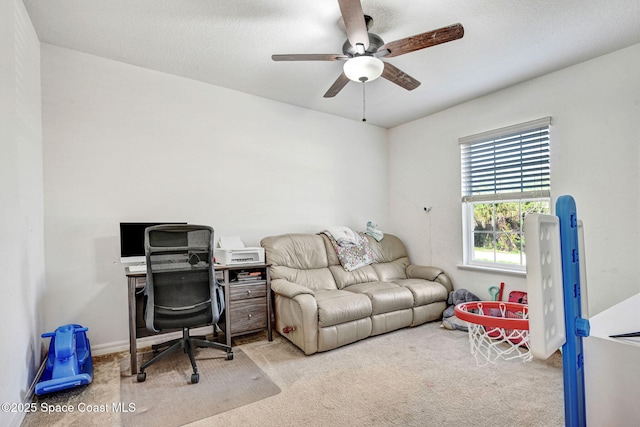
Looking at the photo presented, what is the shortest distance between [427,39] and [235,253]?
2.39 metres

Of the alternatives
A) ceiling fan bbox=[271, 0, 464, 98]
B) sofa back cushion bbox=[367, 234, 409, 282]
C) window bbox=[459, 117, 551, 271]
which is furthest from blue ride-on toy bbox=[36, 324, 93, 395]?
window bbox=[459, 117, 551, 271]

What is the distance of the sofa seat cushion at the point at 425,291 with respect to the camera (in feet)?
11.4

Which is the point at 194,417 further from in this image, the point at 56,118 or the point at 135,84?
the point at 135,84

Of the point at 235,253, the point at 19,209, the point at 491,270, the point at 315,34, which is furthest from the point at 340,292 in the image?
the point at 19,209

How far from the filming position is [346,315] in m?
2.87

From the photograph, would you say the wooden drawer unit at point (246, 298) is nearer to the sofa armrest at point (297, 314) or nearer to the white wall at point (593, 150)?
the sofa armrest at point (297, 314)

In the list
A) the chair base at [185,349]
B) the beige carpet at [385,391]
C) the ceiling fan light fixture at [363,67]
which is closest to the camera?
the beige carpet at [385,391]

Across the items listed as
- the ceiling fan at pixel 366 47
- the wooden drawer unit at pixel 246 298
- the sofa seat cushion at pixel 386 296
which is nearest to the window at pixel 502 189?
the sofa seat cushion at pixel 386 296

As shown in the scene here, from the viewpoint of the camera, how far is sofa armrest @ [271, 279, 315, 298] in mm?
2859

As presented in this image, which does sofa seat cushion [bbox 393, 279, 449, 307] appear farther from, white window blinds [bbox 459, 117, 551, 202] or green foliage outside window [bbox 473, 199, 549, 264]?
white window blinds [bbox 459, 117, 551, 202]

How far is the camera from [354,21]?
1.91 m

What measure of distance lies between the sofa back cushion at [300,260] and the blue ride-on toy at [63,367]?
5.52ft

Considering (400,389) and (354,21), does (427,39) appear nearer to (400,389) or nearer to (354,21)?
(354,21)

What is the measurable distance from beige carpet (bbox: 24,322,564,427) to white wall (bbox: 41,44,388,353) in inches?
32.1
